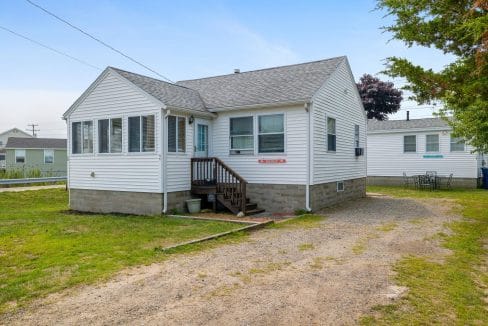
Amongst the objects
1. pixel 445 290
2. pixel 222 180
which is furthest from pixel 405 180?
pixel 445 290

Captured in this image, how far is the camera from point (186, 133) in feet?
41.2

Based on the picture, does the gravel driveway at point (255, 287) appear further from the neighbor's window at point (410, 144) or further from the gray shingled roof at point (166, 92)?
the neighbor's window at point (410, 144)

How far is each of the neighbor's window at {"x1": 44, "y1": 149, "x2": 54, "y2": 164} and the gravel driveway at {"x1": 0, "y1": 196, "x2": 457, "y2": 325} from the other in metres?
36.8

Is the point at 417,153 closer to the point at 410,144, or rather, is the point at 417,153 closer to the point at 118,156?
the point at 410,144

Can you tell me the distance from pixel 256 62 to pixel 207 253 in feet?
83.5

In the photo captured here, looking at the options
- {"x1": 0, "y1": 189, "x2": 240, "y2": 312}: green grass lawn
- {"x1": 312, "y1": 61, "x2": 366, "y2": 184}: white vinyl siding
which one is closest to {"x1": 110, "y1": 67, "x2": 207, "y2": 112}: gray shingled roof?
{"x1": 0, "y1": 189, "x2": 240, "y2": 312}: green grass lawn

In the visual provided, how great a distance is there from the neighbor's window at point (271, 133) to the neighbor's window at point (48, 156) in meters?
33.4

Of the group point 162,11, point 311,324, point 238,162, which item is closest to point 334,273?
point 311,324

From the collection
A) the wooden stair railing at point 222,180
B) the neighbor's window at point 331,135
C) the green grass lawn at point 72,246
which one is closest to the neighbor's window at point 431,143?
the neighbor's window at point 331,135

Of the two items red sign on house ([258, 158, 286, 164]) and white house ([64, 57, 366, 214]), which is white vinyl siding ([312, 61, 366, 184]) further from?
red sign on house ([258, 158, 286, 164])

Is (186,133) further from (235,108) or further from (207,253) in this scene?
(207,253)

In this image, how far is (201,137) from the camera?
43.8 ft

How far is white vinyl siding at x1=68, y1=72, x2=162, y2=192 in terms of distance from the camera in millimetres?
11844

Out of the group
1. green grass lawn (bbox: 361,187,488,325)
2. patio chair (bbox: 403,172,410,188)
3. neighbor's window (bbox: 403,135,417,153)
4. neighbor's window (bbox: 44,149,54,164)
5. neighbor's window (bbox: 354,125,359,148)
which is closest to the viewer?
green grass lawn (bbox: 361,187,488,325)
